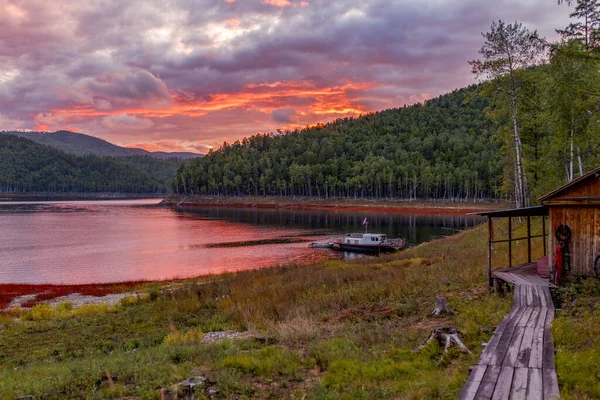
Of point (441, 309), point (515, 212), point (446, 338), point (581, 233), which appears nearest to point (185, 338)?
point (441, 309)

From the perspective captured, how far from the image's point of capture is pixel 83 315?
23.1 m

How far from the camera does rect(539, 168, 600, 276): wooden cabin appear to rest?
15.5 meters

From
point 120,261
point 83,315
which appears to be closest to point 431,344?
point 83,315

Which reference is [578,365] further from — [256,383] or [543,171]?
[543,171]

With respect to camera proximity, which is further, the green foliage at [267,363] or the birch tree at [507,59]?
the birch tree at [507,59]

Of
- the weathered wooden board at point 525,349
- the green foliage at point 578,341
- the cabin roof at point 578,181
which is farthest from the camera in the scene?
the cabin roof at point 578,181

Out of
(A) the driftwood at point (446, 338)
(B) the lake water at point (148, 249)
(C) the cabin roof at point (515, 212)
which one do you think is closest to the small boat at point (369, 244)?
(B) the lake water at point (148, 249)

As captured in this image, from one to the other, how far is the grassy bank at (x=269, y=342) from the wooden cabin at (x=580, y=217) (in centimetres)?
374

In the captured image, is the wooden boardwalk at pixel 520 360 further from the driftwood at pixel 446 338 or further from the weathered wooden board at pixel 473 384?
the driftwood at pixel 446 338

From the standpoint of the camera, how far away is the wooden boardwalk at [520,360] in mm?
7098

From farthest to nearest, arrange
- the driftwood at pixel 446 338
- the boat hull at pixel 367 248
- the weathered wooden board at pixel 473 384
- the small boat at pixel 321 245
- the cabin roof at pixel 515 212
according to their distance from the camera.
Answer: the small boat at pixel 321 245
the boat hull at pixel 367 248
the cabin roof at pixel 515 212
the driftwood at pixel 446 338
the weathered wooden board at pixel 473 384

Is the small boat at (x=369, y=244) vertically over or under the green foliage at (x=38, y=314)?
under

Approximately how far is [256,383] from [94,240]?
6640 cm

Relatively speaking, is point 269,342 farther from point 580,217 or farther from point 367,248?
point 367,248
